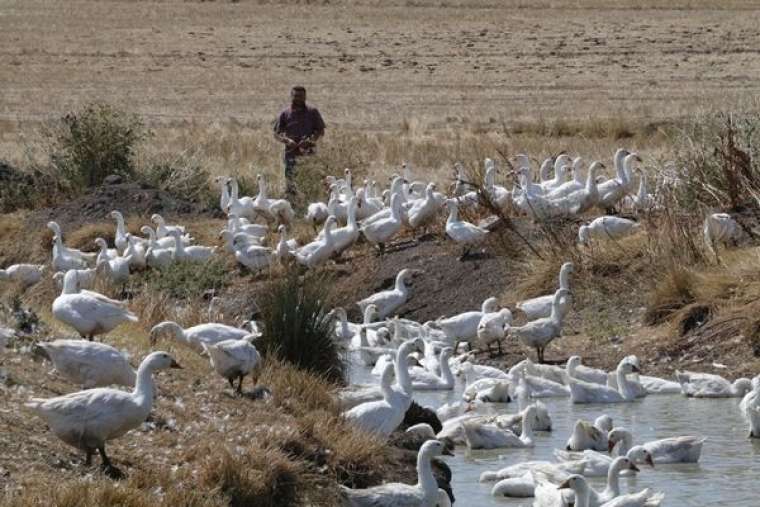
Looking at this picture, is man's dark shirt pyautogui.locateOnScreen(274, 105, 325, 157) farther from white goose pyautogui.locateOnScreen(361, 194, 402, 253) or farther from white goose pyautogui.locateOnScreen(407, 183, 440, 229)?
white goose pyautogui.locateOnScreen(361, 194, 402, 253)

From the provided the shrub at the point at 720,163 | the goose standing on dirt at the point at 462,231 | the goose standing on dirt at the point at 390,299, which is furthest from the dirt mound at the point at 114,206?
the shrub at the point at 720,163

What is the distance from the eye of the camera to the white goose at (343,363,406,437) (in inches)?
509

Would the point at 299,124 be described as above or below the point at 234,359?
below

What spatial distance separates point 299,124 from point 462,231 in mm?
5812

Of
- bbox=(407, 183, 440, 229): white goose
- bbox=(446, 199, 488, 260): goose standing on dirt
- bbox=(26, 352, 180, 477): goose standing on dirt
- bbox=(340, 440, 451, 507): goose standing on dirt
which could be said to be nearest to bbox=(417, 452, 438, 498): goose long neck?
bbox=(340, 440, 451, 507): goose standing on dirt

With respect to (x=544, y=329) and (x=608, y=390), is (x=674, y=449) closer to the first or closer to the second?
(x=608, y=390)

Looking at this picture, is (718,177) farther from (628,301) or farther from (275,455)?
(275,455)

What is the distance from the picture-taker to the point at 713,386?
53.5 feet

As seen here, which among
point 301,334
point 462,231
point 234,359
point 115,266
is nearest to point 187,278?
point 115,266

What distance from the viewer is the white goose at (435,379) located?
17781 millimetres

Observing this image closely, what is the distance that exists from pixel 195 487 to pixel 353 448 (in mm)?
2027

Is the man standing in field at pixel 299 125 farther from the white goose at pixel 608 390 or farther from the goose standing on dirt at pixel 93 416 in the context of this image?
the goose standing on dirt at pixel 93 416

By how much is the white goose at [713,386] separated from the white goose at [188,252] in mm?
9076

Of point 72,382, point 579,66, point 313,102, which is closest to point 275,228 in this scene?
point 72,382
